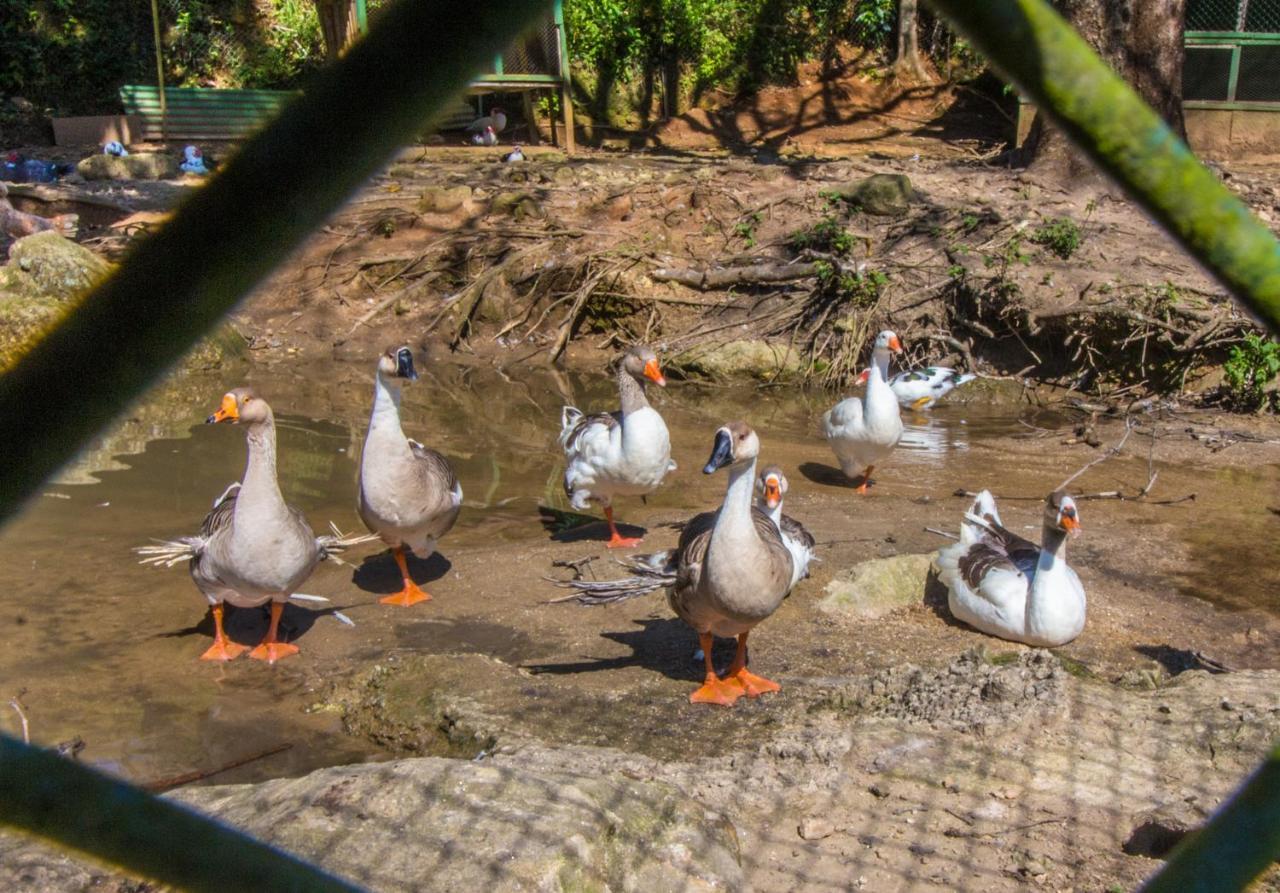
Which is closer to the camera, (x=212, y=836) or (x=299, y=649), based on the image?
(x=212, y=836)

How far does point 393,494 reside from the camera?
248 inches

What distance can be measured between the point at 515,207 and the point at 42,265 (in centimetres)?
506

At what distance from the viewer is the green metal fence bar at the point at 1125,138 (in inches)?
19.4

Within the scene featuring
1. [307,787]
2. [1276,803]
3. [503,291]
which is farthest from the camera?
[503,291]

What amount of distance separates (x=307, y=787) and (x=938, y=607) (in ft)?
12.1

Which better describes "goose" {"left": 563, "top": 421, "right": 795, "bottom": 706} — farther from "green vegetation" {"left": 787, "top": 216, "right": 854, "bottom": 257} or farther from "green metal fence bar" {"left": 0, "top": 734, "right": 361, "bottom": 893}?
"green vegetation" {"left": 787, "top": 216, "right": 854, "bottom": 257}

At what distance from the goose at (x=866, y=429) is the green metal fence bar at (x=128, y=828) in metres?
7.87

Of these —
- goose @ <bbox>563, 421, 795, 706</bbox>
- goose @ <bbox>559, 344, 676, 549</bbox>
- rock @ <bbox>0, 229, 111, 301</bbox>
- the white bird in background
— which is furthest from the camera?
the white bird in background

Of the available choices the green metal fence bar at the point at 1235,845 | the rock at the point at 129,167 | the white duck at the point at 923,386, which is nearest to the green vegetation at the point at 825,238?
the white duck at the point at 923,386

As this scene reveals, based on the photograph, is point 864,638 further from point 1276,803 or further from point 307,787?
point 1276,803

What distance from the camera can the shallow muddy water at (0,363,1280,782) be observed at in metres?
5.09

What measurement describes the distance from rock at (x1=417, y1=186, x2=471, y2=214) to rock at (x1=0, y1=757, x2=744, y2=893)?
444 inches

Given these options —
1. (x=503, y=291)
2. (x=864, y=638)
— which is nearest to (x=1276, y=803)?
(x=864, y=638)

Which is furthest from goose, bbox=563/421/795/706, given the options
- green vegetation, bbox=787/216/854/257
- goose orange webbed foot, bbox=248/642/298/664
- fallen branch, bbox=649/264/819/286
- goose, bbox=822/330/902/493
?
green vegetation, bbox=787/216/854/257
